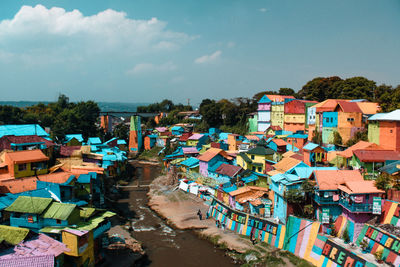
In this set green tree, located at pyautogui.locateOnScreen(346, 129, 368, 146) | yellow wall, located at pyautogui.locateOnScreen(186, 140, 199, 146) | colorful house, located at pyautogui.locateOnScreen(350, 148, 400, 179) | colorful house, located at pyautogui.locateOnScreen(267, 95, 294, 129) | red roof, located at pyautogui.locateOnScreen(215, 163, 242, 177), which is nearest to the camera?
colorful house, located at pyautogui.locateOnScreen(350, 148, 400, 179)

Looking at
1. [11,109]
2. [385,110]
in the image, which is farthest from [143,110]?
[385,110]

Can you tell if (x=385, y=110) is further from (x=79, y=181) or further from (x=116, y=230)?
(x=79, y=181)

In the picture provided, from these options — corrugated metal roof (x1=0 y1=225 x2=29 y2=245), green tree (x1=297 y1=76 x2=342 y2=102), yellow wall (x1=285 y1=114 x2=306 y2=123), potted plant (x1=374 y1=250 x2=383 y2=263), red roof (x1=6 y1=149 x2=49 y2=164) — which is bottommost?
potted plant (x1=374 y1=250 x2=383 y2=263)

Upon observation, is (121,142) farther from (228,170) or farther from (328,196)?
(328,196)

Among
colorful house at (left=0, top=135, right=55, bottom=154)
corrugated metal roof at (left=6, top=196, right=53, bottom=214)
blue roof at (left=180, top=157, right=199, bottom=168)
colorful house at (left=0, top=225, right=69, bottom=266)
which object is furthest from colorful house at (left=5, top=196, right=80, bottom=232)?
blue roof at (left=180, top=157, right=199, bottom=168)

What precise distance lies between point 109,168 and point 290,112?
24560mm

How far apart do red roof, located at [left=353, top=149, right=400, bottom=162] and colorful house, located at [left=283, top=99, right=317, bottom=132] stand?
17110 mm

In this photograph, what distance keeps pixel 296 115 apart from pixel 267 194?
18491 millimetres

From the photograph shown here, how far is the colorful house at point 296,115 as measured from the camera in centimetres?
3863

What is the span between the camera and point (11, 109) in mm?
48969

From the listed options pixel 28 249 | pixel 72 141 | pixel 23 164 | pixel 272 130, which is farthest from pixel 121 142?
pixel 28 249

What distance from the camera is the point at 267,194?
24031mm

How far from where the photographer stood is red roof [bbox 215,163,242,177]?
27750 millimetres

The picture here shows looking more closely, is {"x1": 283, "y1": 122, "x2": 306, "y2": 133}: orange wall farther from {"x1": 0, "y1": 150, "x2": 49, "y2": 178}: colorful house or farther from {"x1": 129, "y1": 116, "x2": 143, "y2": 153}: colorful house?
{"x1": 0, "y1": 150, "x2": 49, "y2": 178}: colorful house
